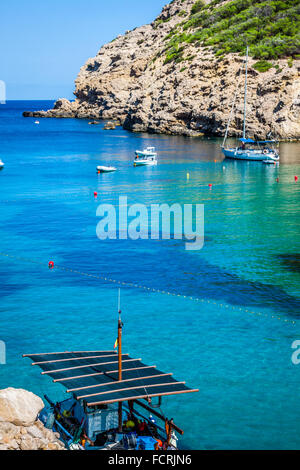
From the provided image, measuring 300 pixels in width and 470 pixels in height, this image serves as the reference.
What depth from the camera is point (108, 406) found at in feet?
56.0

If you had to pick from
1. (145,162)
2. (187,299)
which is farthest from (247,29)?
(187,299)

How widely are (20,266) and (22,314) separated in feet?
28.2

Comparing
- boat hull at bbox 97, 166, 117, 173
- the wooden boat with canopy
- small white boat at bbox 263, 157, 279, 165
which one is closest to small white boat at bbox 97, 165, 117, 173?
boat hull at bbox 97, 166, 117, 173

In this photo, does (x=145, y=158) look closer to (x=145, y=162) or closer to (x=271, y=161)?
(x=145, y=162)

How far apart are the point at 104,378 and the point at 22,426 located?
9.48 feet

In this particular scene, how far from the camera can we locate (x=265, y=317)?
29.5 m

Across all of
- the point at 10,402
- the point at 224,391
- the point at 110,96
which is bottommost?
the point at 224,391

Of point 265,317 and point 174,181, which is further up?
point 174,181

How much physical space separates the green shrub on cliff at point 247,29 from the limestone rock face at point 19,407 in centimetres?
12296

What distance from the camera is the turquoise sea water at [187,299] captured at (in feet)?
70.6

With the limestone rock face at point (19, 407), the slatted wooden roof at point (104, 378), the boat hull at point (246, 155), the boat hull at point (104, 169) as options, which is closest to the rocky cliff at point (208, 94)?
the boat hull at point (246, 155)

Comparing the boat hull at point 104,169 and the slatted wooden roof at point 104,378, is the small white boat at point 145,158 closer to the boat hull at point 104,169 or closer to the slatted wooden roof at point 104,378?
the boat hull at point 104,169
